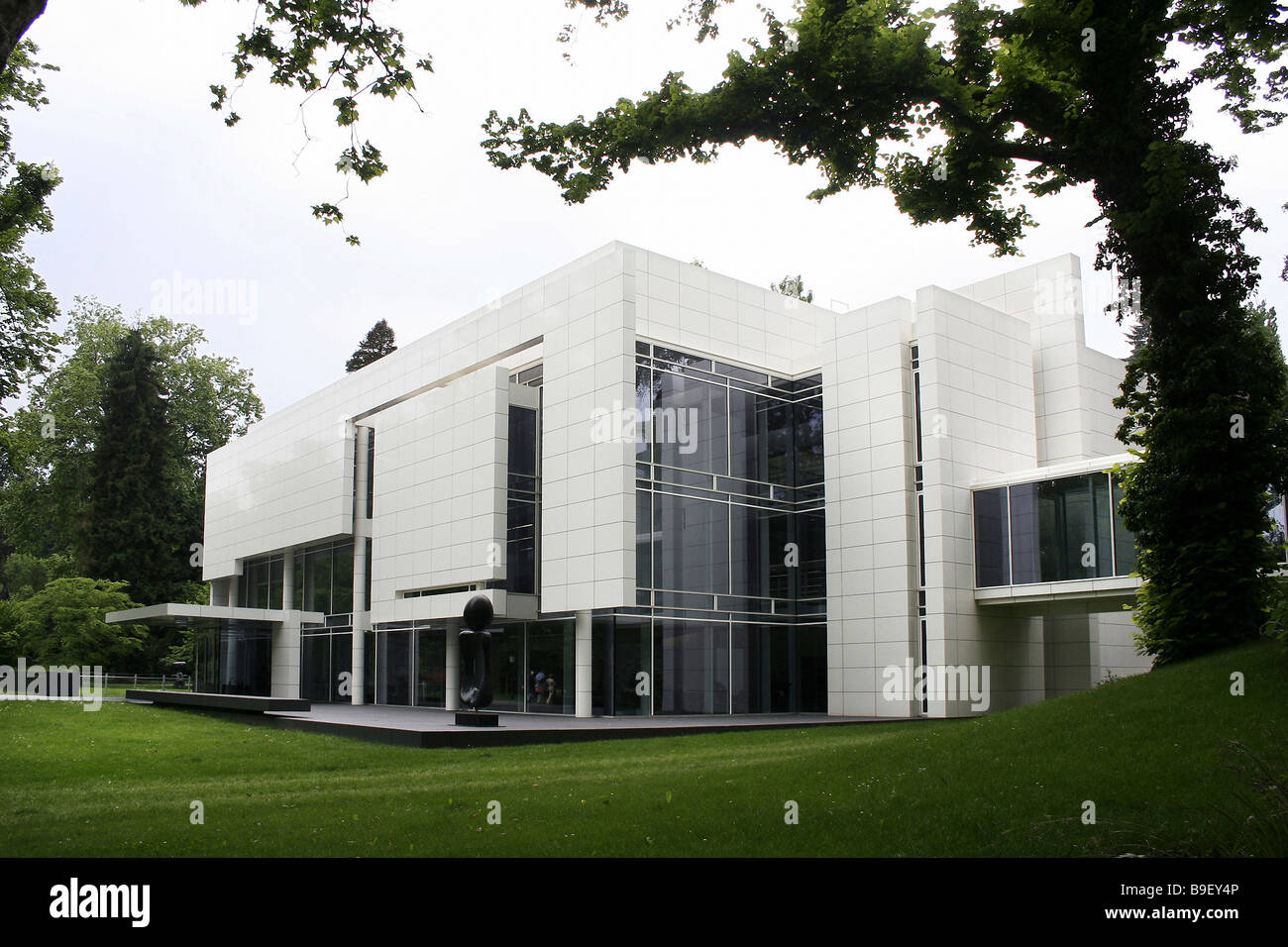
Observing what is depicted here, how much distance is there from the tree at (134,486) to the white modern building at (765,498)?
33279 millimetres

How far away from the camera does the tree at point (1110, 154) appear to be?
11.2m

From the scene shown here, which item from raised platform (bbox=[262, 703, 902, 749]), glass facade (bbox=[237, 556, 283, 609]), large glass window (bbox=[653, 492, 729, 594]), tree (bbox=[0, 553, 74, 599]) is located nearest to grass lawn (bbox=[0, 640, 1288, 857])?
raised platform (bbox=[262, 703, 902, 749])

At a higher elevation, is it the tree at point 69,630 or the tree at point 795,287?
the tree at point 795,287

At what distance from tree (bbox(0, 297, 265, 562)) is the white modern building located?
3595 cm

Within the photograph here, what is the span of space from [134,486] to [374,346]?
20264 millimetres

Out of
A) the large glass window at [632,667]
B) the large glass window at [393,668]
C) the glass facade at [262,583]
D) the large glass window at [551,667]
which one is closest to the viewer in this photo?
the large glass window at [632,667]

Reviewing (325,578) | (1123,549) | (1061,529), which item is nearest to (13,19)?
(1123,549)

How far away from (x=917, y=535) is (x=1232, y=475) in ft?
46.6

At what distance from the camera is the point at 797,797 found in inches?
378

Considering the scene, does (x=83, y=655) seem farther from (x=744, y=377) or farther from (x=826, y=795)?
(x=826, y=795)

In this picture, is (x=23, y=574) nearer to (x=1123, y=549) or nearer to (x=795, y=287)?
(x=795, y=287)

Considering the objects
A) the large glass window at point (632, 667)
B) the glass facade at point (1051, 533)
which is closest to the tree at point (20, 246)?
the large glass window at point (632, 667)

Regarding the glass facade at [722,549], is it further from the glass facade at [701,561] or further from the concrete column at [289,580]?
the concrete column at [289,580]

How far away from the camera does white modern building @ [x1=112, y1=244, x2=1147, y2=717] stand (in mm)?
26297
